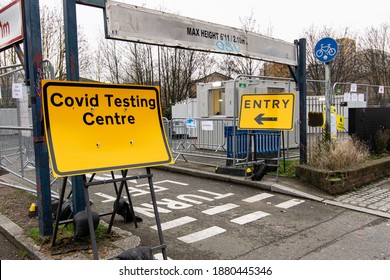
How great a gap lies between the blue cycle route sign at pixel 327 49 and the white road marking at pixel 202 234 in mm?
4894

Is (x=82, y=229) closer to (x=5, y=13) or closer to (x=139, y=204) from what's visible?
(x=139, y=204)

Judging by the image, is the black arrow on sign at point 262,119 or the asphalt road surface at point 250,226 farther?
the black arrow on sign at point 262,119

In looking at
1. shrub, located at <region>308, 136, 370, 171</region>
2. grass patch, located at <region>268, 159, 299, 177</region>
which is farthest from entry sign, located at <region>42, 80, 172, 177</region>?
grass patch, located at <region>268, 159, 299, 177</region>

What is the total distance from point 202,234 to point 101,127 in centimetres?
231

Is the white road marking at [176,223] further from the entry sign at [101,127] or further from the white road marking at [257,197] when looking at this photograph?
the entry sign at [101,127]

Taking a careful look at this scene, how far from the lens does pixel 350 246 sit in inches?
174

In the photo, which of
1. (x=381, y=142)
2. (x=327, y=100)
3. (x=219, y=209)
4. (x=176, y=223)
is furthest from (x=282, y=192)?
(x=381, y=142)

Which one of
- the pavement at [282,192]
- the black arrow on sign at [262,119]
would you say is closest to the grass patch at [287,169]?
the pavement at [282,192]

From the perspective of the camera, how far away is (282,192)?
7.09 metres

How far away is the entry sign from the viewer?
3193 mm

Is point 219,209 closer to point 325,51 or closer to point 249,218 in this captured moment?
point 249,218

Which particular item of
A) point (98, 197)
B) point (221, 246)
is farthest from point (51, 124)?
point (98, 197)

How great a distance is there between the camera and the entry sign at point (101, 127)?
3.19 metres

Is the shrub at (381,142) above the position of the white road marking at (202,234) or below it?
above
